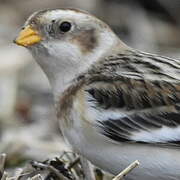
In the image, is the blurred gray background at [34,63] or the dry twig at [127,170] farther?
the blurred gray background at [34,63]

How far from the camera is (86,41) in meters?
5.02

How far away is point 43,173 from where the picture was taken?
497 centimetres

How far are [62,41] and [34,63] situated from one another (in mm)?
3231

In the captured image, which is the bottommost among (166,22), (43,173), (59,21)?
(166,22)

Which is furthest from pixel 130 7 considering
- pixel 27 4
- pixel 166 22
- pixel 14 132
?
pixel 14 132

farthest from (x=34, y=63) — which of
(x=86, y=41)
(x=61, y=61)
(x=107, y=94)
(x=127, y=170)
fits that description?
(x=127, y=170)

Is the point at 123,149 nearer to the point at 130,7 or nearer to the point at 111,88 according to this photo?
the point at 111,88

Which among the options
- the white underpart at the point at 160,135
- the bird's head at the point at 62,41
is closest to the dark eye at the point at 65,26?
the bird's head at the point at 62,41

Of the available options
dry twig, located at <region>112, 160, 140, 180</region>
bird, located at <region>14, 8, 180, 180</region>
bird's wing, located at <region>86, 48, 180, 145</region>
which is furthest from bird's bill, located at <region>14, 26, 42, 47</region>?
dry twig, located at <region>112, 160, 140, 180</region>

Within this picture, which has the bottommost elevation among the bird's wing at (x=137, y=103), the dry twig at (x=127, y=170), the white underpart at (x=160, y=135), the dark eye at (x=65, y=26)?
the dry twig at (x=127, y=170)

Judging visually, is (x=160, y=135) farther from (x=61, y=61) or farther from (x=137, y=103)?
(x=61, y=61)

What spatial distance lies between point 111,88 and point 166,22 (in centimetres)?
472

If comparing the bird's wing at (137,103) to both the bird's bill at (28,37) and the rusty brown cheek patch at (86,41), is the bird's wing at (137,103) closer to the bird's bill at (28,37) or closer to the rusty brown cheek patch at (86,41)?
the rusty brown cheek patch at (86,41)

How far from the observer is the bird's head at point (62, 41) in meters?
4.88
